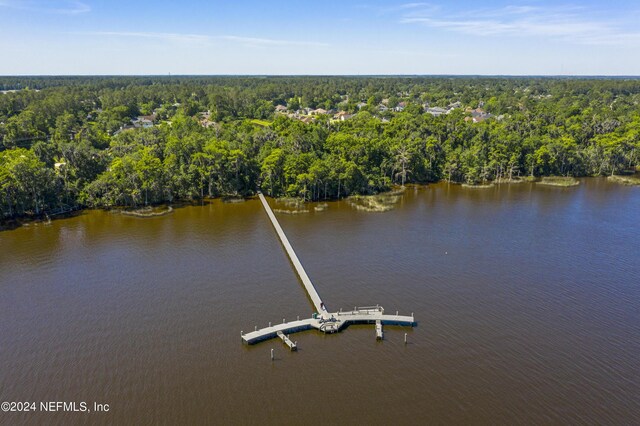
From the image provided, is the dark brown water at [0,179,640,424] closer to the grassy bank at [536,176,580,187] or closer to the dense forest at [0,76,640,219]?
the dense forest at [0,76,640,219]

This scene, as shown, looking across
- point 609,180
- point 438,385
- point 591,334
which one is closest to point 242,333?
point 438,385

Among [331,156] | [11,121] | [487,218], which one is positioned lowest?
[487,218]

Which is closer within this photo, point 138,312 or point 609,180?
point 138,312

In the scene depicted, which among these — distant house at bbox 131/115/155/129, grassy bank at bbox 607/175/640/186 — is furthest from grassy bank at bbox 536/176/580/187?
distant house at bbox 131/115/155/129

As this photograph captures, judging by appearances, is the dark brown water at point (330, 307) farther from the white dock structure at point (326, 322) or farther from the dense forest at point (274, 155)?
the dense forest at point (274, 155)

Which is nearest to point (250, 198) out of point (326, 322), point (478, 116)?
point (326, 322)

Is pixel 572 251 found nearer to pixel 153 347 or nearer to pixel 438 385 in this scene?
pixel 438 385

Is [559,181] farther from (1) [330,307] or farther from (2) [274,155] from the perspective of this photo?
(1) [330,307]

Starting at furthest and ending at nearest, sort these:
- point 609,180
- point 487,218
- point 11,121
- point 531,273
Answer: point 11,121 < point 609,180 < point 487,218 < point 531,273

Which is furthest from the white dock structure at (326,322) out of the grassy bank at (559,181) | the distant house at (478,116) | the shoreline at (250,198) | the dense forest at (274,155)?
the distant house at (478,116)
